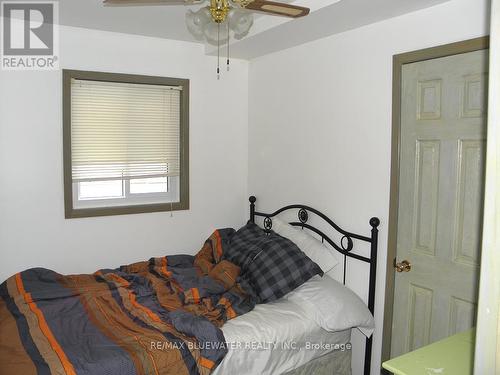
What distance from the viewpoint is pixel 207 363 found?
223cm

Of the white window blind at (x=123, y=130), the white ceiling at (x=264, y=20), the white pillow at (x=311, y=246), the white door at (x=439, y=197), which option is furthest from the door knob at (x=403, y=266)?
the white window blind at (x=123, y=130)

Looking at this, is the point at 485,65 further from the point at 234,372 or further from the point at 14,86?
the point at 14,86

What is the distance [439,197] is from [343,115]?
3.00 feet

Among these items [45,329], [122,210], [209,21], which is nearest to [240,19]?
[209,21]

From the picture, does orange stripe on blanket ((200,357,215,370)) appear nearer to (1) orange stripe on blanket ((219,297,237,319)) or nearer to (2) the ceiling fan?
(1) orange stripe on blanket ((219,297,237,319))

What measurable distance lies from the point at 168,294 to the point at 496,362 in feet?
6.72

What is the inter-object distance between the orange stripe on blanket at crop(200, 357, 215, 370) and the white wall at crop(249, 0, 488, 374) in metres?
1.16

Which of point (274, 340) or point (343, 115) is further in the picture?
point (343, 115)

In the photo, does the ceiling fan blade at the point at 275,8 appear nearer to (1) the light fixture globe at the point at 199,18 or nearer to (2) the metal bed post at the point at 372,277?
(1) the light fixture globe at the point at 199,18

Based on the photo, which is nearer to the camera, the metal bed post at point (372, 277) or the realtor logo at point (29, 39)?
the metal bed post at point (372, 277)

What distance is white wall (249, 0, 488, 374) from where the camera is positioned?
251 centimetres

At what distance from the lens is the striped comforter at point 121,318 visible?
2.09 m

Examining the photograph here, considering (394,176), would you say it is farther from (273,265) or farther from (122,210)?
(122,210)

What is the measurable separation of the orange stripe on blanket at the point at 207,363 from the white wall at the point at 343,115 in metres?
1.16
